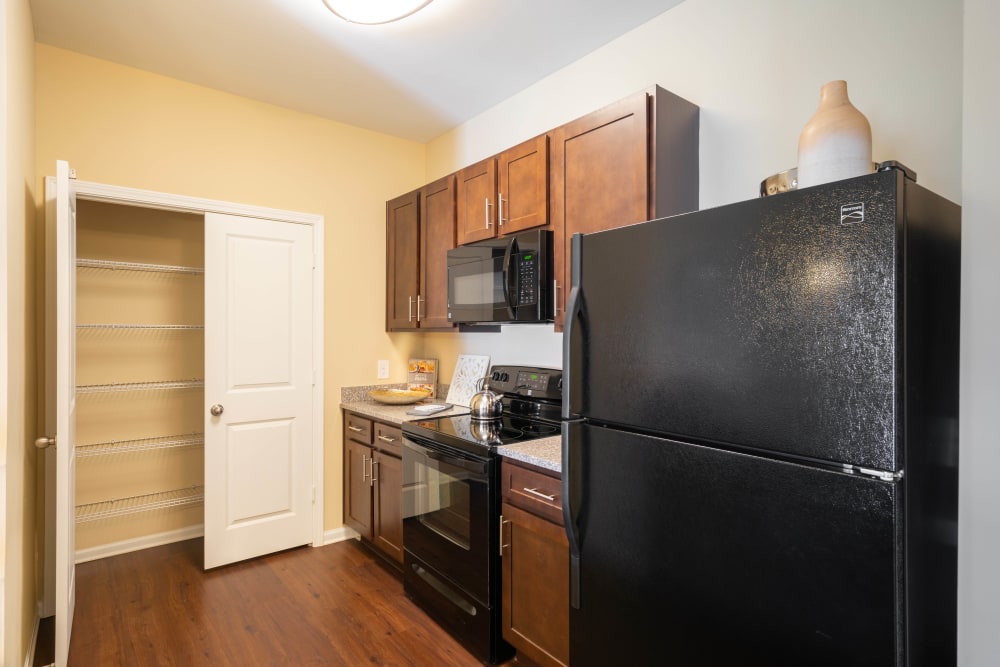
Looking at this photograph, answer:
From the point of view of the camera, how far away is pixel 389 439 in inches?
114

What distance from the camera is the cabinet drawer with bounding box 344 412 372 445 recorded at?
3.14 meters

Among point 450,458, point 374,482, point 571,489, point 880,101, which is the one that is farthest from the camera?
point 374,482

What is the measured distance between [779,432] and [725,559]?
31 cm

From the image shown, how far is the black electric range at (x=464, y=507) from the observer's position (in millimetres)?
2082

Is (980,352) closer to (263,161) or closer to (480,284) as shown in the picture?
(480,284)

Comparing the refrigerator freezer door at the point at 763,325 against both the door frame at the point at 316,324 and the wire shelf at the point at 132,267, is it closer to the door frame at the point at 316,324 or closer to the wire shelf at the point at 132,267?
the door frame at the point at 316,324

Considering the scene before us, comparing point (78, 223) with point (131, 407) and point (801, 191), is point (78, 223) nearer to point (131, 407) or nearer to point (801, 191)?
point (131, 407)

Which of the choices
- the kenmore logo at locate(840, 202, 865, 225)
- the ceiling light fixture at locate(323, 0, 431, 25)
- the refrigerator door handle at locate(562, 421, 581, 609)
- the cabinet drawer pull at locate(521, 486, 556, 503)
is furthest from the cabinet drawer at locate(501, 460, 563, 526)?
the ceiling light fixture at locate(323, 0, 431, 25)

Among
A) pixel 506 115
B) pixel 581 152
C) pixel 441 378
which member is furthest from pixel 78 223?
pixel 581 152

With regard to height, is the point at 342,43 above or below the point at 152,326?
above

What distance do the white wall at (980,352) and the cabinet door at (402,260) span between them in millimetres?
2661

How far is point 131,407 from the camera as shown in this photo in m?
3.18

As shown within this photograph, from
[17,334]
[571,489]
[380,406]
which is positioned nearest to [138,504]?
[380,406]

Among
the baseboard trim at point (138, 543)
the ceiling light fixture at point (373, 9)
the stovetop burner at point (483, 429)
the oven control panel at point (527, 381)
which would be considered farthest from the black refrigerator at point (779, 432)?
the baseboard trim at point (138, 543)
